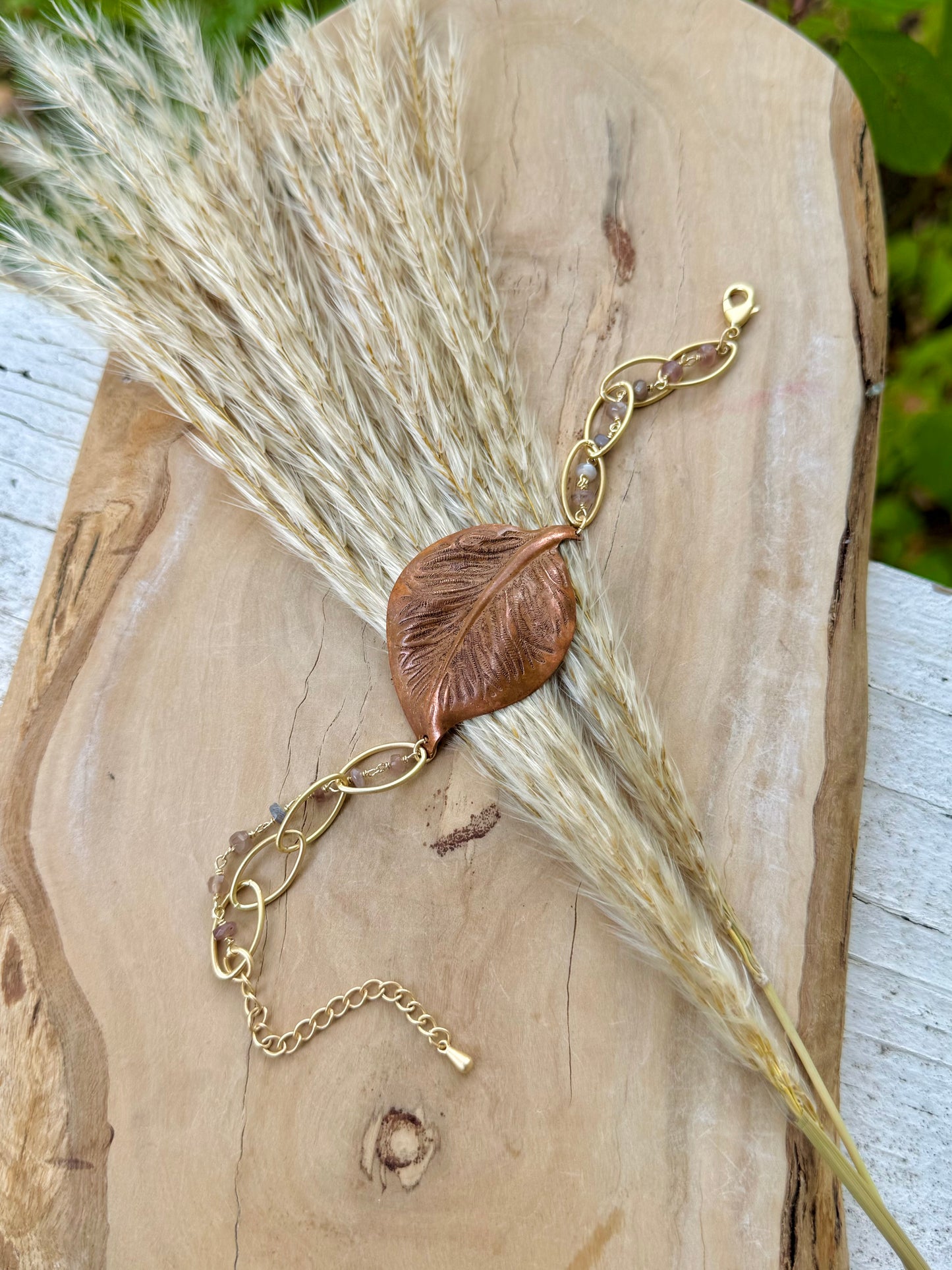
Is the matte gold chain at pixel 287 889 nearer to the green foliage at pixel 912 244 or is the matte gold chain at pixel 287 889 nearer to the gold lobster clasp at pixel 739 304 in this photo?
the gold lobster clasp at pixel 739 304

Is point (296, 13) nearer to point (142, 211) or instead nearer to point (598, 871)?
point (142, 211)

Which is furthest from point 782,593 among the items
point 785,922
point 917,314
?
point 917,314

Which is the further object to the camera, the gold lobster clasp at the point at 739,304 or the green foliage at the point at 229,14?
the green foliage at the point at 229,14

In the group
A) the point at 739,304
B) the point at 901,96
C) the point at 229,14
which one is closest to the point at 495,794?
the point at 739,304

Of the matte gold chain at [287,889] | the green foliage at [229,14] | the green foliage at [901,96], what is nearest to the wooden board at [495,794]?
→ the matte gold chain at [287,889]

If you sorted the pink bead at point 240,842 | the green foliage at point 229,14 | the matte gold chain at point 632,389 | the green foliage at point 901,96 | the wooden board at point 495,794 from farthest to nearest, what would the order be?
1. the green foliage at point 229,14
2. the green foliage at point 901,96
3. the matte gold chain at point 632,389
4. the pink bead at point 240,842
5. the wooden board at point 495,794

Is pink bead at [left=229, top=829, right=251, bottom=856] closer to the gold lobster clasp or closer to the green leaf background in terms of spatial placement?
the gold lobster clasp

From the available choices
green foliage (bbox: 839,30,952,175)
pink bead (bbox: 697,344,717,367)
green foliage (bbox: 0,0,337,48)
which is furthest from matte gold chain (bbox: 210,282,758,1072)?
green foliage (bbox: 0,0,337,48)
